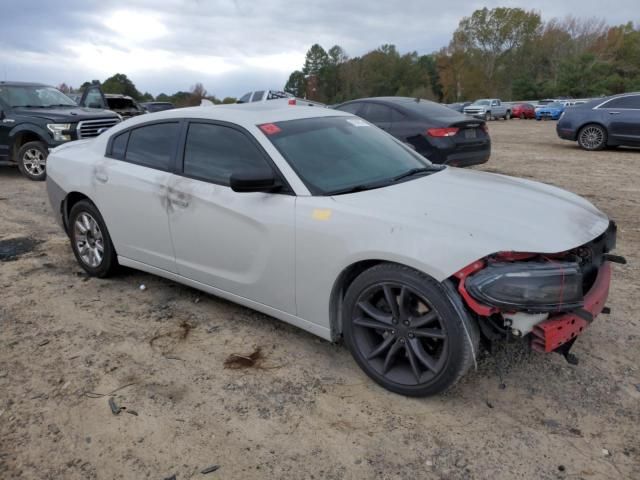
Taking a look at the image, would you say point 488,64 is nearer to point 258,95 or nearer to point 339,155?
point 258,95

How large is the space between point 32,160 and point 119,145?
22.7 ft

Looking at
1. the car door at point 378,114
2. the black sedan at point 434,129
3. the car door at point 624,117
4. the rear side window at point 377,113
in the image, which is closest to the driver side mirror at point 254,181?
the black sedan at point 434,129

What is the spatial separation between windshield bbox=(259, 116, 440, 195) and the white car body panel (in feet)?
0.32

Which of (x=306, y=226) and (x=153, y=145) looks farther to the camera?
(x=153, y=145)

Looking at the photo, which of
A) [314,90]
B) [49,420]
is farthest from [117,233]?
[314,90]

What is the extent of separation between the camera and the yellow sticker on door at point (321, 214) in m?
3.05

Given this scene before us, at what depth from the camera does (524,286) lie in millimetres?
2539

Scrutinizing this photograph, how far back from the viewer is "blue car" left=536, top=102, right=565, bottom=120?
3594cm

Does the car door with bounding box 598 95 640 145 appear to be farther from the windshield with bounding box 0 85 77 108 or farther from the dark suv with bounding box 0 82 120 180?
the windshield with bounding box 0 85 77 108

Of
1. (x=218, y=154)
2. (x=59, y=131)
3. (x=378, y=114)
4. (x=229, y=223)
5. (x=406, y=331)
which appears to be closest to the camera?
(x=406, y=331)

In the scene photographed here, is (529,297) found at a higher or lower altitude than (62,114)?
lower

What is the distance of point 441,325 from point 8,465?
A: 222 centimetres

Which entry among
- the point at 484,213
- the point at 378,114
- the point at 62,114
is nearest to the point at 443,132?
the point at 378,114

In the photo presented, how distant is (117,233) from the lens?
439 centimetres
